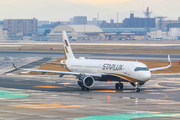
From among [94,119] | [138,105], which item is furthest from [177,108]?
[94,119]

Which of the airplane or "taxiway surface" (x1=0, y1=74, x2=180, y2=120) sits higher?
the airplane

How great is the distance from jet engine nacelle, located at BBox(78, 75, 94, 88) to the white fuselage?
269 cm

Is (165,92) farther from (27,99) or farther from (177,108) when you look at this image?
(27,99)

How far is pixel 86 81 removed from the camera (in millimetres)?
47594

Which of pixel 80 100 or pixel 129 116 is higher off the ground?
pixel 129 116

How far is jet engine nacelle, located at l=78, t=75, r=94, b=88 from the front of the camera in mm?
46750

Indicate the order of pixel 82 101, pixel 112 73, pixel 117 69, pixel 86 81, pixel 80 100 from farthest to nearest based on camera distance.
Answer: pixel 112 73 < pixel 86 81 < pixel 117 69 < pixel 80 100 < pixel 82 101

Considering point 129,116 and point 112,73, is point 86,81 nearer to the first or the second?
point 112,73

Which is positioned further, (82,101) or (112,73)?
(112,73)

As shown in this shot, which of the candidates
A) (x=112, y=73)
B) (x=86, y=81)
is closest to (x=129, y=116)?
(x=86, y=81)

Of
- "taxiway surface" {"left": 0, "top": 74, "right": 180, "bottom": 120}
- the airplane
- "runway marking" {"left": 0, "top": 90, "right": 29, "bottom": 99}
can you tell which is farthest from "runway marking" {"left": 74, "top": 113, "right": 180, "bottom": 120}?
the airplane

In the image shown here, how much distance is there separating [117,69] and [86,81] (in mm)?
4555

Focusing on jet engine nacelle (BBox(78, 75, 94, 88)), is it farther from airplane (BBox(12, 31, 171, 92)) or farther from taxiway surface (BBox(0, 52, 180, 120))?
Result: taxiway surface (BBox(0, 52, 180, 120))

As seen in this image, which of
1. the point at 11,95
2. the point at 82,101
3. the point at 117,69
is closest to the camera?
the point at 82,101
